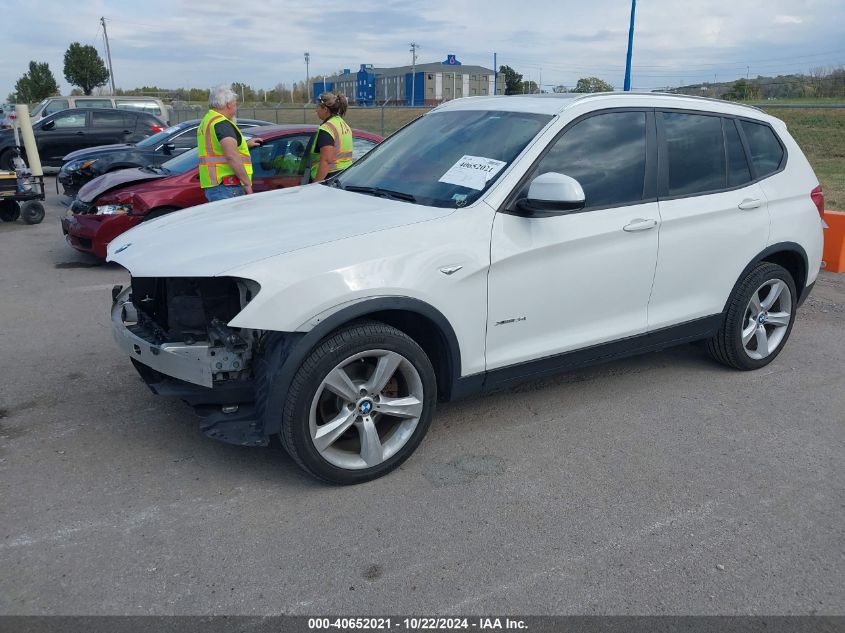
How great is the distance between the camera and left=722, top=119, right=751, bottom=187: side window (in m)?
4.88

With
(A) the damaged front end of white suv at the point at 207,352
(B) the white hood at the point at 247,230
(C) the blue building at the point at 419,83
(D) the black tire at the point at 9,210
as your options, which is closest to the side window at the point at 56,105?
(D) the black tire at the point at 9,210

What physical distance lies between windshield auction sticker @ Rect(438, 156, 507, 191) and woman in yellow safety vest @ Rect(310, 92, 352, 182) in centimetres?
276

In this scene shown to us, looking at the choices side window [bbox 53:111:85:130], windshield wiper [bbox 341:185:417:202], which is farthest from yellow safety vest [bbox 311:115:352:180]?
side window [bbox 53:111:85:130]

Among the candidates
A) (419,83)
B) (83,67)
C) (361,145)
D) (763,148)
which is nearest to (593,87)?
(361,145)

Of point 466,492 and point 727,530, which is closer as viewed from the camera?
point 727,530

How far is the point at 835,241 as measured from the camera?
816 cm

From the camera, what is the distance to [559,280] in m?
4.03

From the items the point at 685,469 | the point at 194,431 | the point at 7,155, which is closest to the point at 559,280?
the point at 685,469

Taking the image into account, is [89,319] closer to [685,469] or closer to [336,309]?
[336,309]

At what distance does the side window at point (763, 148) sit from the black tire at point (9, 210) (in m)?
10.8

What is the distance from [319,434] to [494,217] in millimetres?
1384

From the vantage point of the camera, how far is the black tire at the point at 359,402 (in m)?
3.38

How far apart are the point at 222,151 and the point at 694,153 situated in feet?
12.3

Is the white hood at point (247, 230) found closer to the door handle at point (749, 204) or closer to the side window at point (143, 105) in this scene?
the door handle at point (749, 204)
